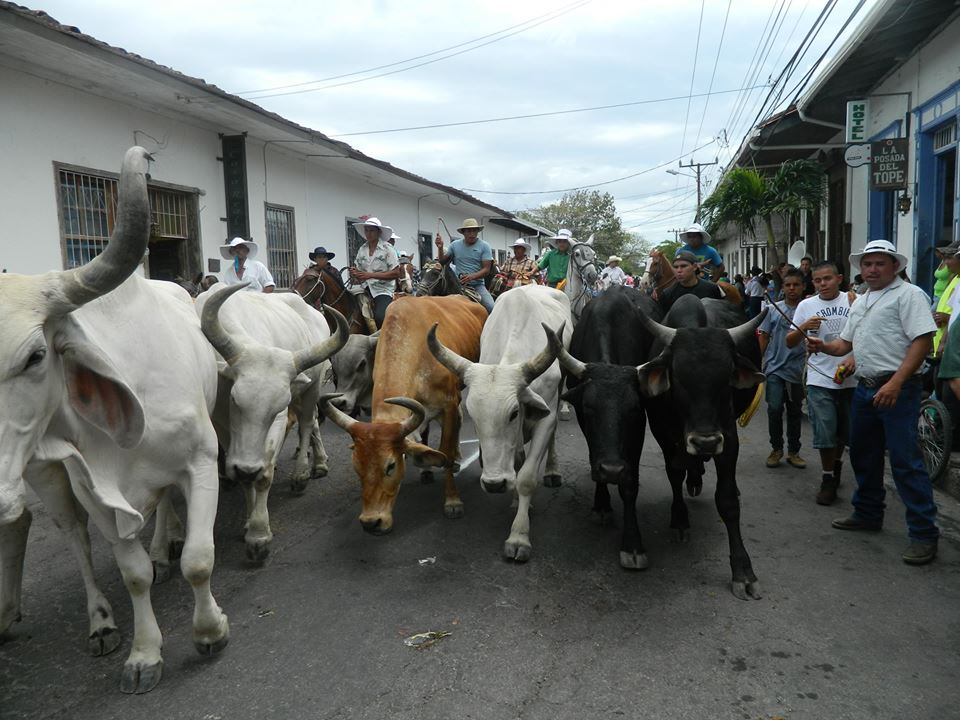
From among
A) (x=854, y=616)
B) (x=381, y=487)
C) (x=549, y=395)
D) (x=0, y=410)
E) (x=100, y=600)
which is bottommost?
(x=854, y=616)

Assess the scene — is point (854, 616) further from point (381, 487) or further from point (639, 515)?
point (381, 487)

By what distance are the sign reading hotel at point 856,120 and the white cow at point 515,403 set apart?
8.26 meters

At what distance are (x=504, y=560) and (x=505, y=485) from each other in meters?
0.55

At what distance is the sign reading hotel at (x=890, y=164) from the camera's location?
29.5ft

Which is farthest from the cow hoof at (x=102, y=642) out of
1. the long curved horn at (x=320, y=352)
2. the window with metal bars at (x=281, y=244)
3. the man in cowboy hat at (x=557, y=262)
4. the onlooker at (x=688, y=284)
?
the window with metal bars at (x=281, y=244)

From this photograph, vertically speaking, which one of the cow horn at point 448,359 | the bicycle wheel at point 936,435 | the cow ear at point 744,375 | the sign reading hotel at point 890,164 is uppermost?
the sign reading hotel at point 890,164

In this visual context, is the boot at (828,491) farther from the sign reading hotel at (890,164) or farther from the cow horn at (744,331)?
the sign reading hotel at (890,164)

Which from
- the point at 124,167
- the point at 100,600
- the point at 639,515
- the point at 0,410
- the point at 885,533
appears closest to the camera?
the point at 0,410

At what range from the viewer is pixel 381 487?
14.2 ft

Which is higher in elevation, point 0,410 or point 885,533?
point 0,410

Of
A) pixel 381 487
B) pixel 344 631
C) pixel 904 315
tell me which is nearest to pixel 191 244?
pixel 381 487

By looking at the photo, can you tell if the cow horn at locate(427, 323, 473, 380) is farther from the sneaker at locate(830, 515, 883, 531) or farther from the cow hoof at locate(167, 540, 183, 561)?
the sneaker at locate(830, 515, 883, 531)

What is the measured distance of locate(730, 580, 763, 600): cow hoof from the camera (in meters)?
3.79

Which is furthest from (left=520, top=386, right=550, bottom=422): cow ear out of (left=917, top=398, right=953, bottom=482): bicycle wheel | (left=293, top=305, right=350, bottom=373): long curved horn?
(left=917, top=398, right=953, bottom=482): bicycle wheel
